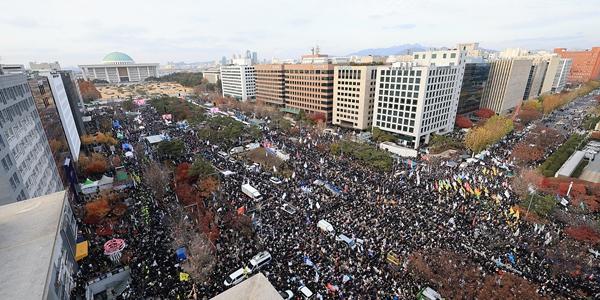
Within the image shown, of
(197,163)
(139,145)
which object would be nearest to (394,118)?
(197,163)

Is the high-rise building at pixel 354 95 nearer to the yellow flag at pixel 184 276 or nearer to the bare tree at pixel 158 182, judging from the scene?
the bare tree at pixel 158 182

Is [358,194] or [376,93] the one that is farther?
[376,93]

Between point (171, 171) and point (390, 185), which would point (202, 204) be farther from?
point (390, 185)

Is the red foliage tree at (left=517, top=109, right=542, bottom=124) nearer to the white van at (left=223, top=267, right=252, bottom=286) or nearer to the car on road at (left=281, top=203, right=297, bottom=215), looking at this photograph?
the car on road at (left=281, top=203, right=297, bottom=215)

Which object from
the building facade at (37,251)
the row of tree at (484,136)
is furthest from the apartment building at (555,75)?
the building facade at (37,251)

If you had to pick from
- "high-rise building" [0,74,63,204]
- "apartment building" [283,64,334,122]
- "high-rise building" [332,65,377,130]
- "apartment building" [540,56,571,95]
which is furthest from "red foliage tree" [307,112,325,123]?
"apartment building" [540,56,571,95]

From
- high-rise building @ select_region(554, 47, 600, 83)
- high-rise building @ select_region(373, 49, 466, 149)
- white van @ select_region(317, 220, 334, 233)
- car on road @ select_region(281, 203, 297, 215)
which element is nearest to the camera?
white van @ select_region(317, 220, 334, 233)
